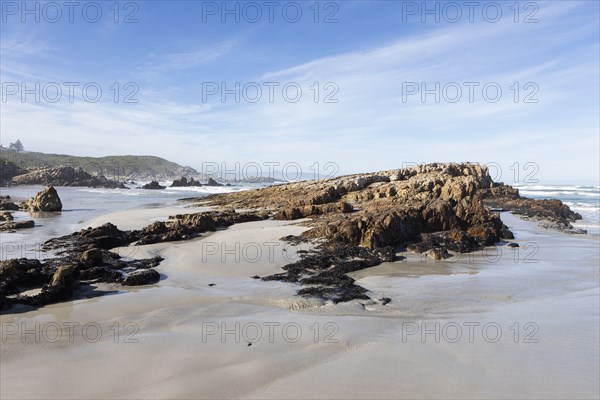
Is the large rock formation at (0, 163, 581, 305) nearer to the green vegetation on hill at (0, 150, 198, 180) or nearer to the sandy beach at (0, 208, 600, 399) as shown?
the sandy beach at (0, 208, 600, 399)

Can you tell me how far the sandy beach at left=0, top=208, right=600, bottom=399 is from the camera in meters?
3.87

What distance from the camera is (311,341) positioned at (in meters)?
4.95

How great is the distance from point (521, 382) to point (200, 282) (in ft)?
19.0

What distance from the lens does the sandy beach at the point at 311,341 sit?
152 inches

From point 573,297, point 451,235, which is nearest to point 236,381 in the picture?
point 573,297

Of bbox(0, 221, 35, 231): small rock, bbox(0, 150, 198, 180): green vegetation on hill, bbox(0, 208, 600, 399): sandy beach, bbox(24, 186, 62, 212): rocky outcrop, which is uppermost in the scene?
bbox(0, 150, 198, 180): green vegetation on hill

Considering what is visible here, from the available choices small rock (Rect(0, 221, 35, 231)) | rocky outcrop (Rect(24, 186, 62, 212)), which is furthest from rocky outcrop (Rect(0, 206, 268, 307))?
rocky outcrop (Rect(24, 186, 62, 212))

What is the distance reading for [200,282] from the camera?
7703 millimetres

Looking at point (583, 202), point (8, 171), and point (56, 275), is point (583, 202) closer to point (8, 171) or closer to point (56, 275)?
point (56, 275)

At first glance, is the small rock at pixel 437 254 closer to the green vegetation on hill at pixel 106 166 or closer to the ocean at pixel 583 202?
the ocean at pixel 583 202

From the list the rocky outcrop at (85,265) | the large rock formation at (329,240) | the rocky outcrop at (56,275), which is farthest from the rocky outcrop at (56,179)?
the rocky outcrop at (56,275)

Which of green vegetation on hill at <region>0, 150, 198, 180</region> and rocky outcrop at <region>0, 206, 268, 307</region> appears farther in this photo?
green vegetation on hill at <region>0, 150, 198, 180</region>

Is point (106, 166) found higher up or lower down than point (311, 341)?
higher up

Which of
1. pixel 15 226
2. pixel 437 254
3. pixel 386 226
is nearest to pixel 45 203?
pixel 15 226
